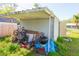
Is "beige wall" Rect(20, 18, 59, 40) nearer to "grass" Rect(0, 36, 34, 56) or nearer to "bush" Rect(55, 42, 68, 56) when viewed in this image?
"bush" Rect(55, 42, 68, 56)

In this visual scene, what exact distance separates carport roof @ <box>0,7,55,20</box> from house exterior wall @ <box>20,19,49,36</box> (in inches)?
4.3

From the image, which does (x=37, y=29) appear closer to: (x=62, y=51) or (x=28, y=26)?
(x=28, y=26)

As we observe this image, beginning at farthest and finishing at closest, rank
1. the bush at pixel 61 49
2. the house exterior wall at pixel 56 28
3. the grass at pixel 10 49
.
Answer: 1. the house exterior wall at pixel 56 28
2. the bush at pixel 61 49
3. the grass at pixel 10 49

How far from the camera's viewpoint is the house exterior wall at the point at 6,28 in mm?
5008

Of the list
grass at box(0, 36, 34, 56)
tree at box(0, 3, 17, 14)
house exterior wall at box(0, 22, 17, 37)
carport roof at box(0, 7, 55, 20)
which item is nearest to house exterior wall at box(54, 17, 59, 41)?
carport roof at box(0, 7, 55, 20)

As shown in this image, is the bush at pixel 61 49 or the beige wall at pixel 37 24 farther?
the beige wall at pixel 37 24

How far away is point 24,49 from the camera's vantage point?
16.0 feet

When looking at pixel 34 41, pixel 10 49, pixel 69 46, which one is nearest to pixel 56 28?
pixel 69 46

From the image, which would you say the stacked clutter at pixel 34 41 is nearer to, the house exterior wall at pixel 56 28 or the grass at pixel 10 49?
the grass at pixel 10 49

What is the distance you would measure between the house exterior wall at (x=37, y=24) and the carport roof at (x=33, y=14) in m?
0.11

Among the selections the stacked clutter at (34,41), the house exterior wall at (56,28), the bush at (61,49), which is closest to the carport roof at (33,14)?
the stacked clutter at (34,41)

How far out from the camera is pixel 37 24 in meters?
5.07

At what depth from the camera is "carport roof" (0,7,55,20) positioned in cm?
449

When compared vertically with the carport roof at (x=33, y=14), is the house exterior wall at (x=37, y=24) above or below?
below
